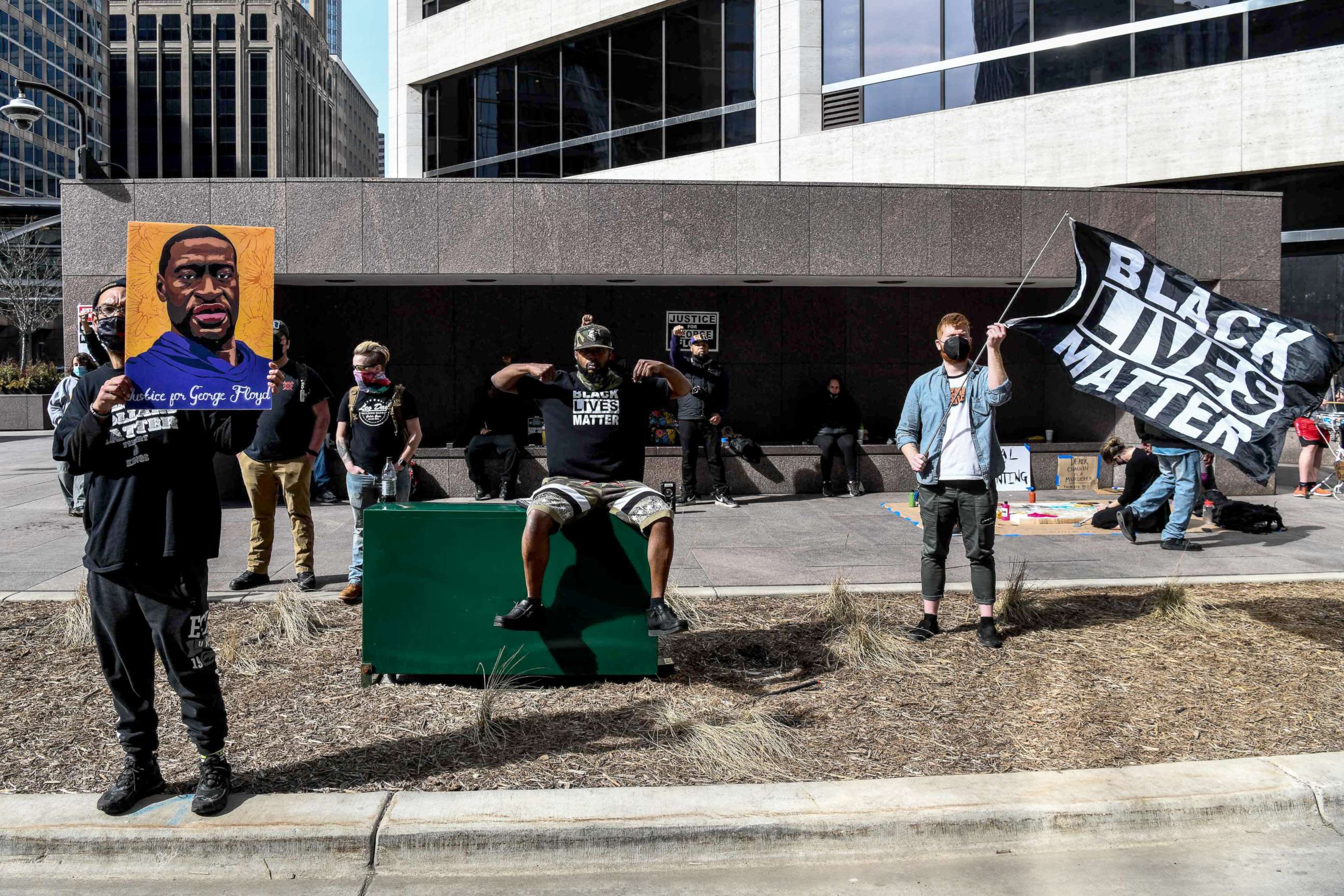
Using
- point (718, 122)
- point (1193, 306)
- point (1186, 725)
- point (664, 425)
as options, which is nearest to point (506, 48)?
point (718, 122)

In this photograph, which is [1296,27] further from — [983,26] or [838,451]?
[838,451]

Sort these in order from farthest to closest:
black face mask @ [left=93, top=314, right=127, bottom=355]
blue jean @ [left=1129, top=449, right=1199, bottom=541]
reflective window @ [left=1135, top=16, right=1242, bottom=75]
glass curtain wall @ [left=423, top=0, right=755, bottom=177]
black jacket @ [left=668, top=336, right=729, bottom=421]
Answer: glass curtain wall @ [left=423, top=0, right=755, bottom=177]
reflective window @ [left=1135, top=16, right=1242, bottom=75]
black jacket @ [left=668, top=336, right=729, bottom=421]
blue jean @ [left=1129, top=449, right=1199, bottom=541]
black face mask @ [left=93, top=314, right=127, bottom=355]

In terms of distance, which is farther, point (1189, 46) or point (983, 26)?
point (983, 26)

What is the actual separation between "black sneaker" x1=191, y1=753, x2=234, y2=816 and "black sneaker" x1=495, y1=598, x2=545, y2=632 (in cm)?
161

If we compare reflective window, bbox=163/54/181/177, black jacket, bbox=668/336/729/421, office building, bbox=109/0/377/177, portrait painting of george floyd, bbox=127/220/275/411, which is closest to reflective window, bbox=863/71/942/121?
black jacket, bbox=668/336/729/421

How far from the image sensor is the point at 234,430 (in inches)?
175

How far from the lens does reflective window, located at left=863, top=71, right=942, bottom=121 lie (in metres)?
19.4

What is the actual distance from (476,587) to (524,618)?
13.6 inches

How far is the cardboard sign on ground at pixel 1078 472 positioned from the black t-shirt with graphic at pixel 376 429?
384 inches

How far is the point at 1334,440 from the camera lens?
15.3 m

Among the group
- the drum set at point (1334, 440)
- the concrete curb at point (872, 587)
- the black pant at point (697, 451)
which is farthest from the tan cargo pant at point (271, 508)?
the drum set at point (1334, 440)

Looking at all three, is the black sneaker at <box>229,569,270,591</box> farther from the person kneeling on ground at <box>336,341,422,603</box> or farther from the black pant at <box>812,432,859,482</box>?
the black pant at <box>812,432,859,482</box>

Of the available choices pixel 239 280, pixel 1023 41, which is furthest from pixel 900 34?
pixel 239 280

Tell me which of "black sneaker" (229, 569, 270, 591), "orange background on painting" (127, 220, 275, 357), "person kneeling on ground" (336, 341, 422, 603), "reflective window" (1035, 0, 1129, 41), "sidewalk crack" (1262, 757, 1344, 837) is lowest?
→ "sidewalk crack" (1262, 757, 1344, 837)
